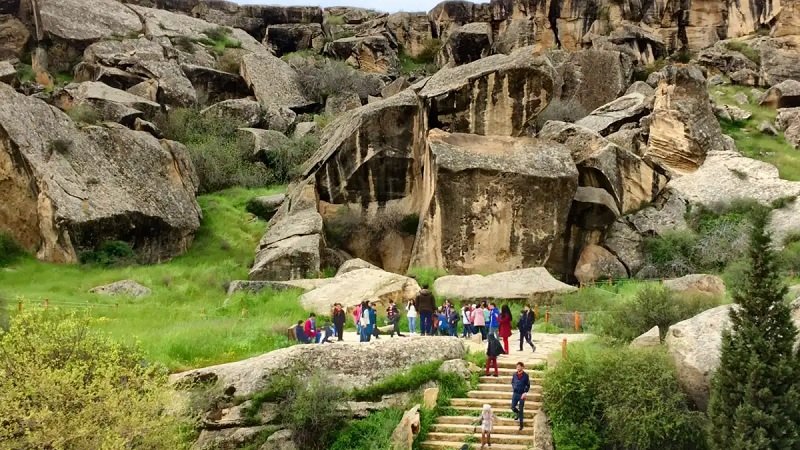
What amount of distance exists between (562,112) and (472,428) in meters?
32.8

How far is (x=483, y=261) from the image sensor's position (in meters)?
27.4

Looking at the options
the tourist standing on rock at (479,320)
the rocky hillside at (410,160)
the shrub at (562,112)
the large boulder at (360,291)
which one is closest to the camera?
the tourist standing on rock at (479,320)

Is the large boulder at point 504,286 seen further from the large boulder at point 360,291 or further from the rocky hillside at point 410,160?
the rocky hillside at point 410,160

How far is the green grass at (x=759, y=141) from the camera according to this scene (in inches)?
1518

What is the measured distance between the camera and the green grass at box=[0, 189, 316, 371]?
700 inches

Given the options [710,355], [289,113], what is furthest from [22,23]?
[710,355]

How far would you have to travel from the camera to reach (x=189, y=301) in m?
24.4

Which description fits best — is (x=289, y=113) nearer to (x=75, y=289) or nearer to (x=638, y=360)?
(x=75, y=289)

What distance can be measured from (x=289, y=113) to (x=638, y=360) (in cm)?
3645

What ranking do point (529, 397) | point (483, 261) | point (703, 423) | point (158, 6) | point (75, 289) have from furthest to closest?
point (158, 6) < point (483, 261) < point (75, 289) < point (529, 397) < point (703, 423)

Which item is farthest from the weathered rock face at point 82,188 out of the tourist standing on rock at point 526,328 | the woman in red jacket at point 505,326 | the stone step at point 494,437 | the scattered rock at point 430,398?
the stone step at point 494,437

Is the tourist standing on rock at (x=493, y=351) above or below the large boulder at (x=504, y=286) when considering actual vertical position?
above

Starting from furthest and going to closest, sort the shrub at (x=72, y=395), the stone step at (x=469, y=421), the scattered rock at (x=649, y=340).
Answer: the scattered rock at (x=649, y=340)
the stone step at (x=469, y=421)
the shrub at (x=72, y=395)

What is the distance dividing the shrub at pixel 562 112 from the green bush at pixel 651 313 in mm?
25669
